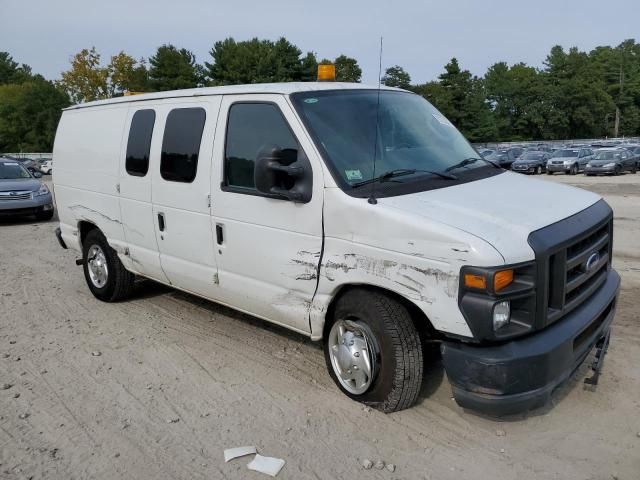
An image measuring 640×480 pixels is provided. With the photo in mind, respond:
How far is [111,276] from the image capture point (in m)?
6.21

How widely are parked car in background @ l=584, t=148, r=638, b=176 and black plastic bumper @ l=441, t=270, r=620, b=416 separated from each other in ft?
98.9

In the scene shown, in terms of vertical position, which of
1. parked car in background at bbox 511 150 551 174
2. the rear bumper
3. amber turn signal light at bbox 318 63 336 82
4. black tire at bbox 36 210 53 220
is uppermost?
amber turn signal light at bbox 318 63 336 82

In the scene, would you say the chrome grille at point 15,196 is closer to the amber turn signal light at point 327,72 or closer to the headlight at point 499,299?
the amber turn signal light at point 327,72

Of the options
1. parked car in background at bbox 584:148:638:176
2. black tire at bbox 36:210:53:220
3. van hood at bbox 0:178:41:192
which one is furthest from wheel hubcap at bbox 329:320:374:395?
parked car in background at bbox 584:148:638:176

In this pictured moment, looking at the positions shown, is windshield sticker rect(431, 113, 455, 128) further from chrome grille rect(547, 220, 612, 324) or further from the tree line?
the tree line

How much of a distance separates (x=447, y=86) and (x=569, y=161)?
47.5 meters

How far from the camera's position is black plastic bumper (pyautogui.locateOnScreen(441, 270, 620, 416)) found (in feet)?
10.3

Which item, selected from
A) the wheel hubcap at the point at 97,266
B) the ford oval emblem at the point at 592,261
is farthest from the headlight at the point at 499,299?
the wheel hubcap at the point at 97,266

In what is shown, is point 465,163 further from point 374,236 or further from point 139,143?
point 139,143

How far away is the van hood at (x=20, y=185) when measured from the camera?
1311 centimetres

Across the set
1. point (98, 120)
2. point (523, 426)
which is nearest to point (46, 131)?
point (98, 120)

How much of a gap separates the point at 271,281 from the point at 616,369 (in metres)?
2.74

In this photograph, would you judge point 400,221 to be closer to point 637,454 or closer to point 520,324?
point 520,324

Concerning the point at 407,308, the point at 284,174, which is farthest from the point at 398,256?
the point at 284,174
